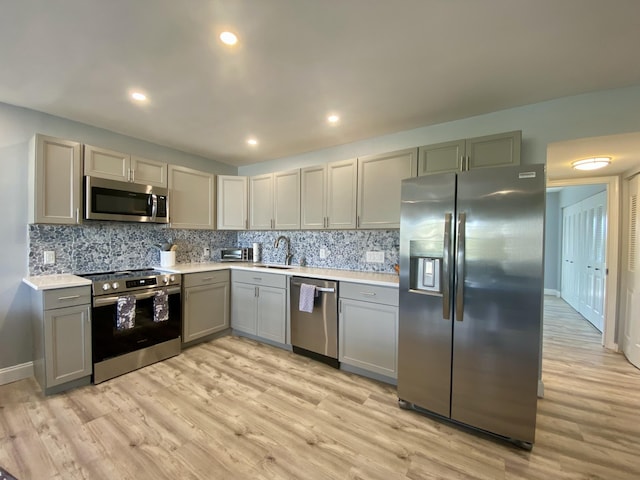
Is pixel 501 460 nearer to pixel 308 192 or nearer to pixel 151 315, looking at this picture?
pixel 308 192

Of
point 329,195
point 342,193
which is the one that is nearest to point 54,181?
point 329,195

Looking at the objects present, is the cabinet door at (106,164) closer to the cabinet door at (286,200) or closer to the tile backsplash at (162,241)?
the tile backsplash at (162,241)

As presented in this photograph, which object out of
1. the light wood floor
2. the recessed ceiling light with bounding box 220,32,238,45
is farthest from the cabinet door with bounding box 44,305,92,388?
the recessed ceiling light with bounding box 220,32,238,45

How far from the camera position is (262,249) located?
4234mm

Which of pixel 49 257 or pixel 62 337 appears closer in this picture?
pixel 62 337

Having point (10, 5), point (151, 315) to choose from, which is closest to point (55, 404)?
point (151, 315)

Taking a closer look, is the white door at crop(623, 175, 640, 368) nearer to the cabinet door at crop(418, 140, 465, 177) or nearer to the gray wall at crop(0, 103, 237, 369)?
the cabinet door at crop(418, 140, 465, 177)

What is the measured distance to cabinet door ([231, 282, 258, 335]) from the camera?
343cm

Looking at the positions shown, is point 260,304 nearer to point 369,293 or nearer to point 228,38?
point 369,293

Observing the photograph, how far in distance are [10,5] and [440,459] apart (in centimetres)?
342

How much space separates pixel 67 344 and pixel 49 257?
0.97 metres

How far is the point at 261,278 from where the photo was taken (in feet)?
11.0

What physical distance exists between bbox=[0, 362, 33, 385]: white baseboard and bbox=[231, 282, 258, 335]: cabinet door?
6.25ft

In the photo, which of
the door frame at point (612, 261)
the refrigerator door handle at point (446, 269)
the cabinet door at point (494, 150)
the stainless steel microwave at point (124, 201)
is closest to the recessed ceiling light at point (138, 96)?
the stainless steel microwave at point (124, 201)
